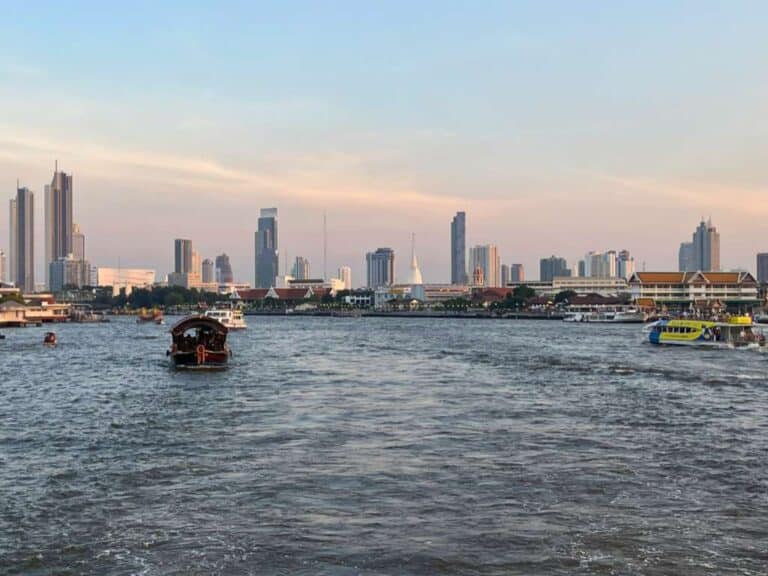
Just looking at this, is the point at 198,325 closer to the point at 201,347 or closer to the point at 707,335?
the point at 201,347

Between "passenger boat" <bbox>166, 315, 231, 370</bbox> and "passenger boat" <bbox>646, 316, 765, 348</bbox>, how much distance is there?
39806mm

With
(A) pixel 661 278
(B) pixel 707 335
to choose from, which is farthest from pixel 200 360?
(A) pixel 661 278

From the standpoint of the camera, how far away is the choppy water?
13.6 m

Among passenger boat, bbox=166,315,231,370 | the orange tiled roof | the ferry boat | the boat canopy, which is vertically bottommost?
the ferry boat

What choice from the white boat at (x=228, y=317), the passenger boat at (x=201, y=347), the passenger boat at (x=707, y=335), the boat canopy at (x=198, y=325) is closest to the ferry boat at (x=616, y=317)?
the white boat at (x=228, y=317)

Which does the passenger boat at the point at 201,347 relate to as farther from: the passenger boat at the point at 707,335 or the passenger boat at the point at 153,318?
the passenger boat at the point at 153,318

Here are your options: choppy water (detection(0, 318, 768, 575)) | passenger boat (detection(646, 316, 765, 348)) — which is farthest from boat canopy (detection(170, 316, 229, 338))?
passenger boat (detection(646, 316, 765, 348))

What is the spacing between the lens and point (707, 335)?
7169 centimetres

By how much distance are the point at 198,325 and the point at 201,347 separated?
2581mm

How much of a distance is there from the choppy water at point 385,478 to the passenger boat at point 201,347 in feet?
29.5

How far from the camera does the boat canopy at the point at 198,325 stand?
5031cm

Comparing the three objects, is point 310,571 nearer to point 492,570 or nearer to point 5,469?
point 492,570

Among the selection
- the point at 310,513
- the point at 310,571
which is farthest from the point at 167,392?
the point at 310,571

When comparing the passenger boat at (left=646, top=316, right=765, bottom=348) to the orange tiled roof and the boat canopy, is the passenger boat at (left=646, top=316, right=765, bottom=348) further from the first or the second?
the orange tiled roof
